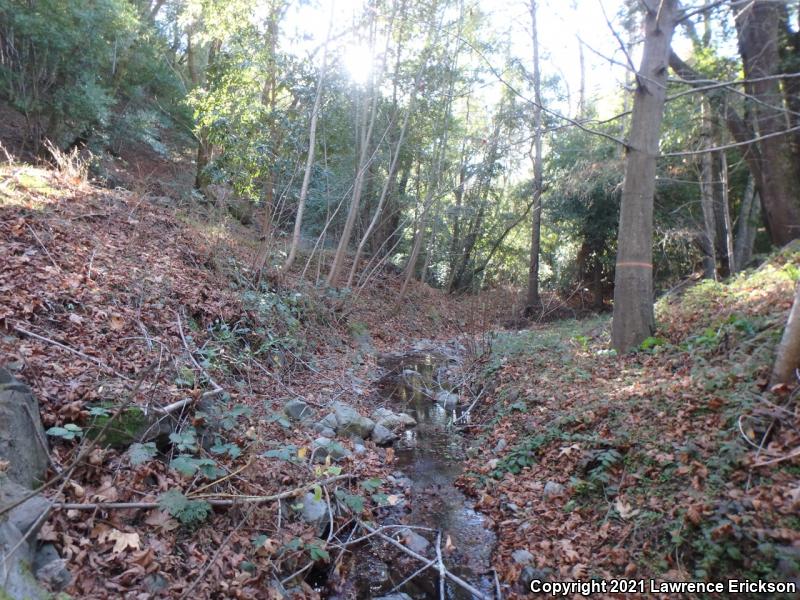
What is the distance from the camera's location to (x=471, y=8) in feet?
44.6

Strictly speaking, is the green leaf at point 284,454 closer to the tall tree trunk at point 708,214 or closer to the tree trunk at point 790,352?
the tree trunk at point 790,352

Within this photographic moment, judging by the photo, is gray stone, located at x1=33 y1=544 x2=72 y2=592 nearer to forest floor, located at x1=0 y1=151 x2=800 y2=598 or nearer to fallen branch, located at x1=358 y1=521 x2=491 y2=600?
forest floor, located at x1=0 y1=151 x2=800 y2=598

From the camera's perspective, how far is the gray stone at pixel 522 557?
3736 mm

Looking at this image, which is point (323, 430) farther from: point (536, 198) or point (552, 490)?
point (536, 198)

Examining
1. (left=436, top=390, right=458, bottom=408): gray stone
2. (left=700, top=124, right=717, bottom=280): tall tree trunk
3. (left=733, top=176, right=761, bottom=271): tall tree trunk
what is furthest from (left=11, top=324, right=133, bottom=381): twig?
(left=733, top=176, right=761, bottom=271): tall tree trunk

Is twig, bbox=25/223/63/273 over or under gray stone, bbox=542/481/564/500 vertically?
over

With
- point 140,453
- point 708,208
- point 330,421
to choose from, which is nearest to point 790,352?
point 330,421

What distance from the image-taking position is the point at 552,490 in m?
4.39

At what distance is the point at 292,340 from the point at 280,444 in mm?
3345

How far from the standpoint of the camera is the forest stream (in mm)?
3703

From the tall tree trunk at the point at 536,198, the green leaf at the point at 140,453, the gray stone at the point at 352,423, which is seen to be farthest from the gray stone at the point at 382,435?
the tall tree trunk at the point at 536,198

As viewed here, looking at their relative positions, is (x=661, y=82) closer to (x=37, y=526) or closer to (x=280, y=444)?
(x=280, y=444)

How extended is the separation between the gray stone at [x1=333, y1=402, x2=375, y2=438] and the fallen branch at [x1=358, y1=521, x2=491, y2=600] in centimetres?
200

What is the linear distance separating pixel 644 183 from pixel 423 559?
586cm
